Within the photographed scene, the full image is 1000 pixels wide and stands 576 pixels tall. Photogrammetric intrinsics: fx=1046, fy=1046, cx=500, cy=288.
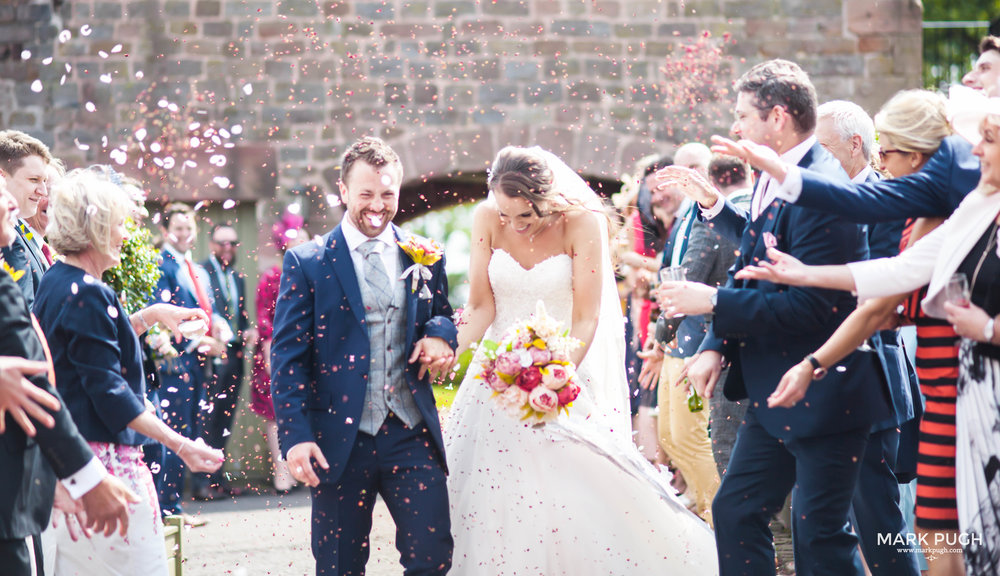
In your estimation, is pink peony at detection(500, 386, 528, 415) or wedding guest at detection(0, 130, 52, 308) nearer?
pink peony at detection(500, 386, 528, 415)

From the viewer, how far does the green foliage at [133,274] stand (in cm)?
575

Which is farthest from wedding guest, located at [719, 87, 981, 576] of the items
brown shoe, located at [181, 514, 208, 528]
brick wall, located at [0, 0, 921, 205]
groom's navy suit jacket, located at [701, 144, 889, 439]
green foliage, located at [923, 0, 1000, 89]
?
green foliage, located at [923, 0, 1000, 89]

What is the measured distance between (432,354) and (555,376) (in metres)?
0.54

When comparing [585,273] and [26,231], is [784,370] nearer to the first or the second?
[585,273]

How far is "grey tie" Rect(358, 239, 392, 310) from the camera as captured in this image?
13.0 ft

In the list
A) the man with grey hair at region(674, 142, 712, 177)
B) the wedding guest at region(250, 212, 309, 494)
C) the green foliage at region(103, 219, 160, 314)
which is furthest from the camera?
the wedding guest at region(250, 212, 309, 494)

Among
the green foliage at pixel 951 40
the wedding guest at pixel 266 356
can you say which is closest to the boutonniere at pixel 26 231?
the wedding guest at pixel 266 356

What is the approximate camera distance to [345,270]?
3.92m

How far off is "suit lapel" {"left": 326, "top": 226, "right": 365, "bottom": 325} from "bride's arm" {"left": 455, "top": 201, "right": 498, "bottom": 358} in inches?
35.6

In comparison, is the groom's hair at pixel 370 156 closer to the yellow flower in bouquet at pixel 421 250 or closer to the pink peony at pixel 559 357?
the yellow flower in bouquet at pixel 421 250

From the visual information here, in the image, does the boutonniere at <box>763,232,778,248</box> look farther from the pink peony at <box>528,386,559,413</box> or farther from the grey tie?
the grey tie

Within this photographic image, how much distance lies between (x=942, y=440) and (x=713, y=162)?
301 centimetres

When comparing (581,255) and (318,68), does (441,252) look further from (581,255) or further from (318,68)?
(318,68)

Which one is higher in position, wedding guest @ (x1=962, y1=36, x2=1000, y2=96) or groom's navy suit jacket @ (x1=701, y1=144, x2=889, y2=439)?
wedding guest @ (x1=962, y1=36, x2=1000, y2=96)
